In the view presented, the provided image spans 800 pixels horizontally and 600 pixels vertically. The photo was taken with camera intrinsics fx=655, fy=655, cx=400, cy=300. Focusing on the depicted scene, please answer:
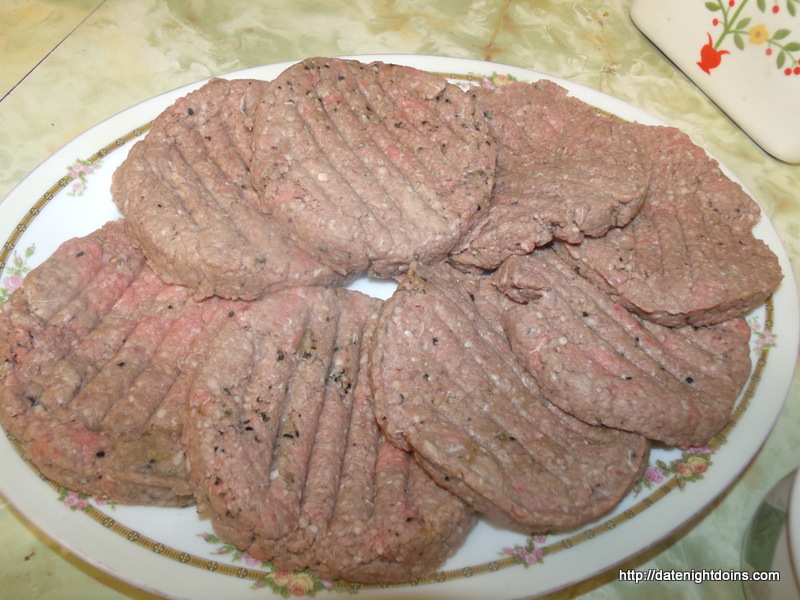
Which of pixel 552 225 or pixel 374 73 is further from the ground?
pixel 374 73

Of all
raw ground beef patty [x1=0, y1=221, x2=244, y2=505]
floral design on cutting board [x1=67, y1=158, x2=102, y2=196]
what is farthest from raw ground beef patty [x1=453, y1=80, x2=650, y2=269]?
floral design on cutting board [x1=67, y1=158, x2=102, y2=196]

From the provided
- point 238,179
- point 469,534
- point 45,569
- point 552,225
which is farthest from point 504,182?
point 45,569

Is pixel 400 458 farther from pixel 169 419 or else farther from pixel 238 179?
pixel 238 179

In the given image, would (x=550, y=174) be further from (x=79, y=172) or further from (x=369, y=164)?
(x=79, y=172)

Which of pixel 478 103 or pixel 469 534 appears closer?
pixel 469 534

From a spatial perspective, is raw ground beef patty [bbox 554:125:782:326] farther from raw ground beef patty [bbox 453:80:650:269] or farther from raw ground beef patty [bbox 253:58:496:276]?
raw ground beef patty [bbox 253:58:496:276]

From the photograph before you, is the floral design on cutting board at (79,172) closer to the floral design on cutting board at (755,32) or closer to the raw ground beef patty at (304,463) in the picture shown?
the raw ground beef patty at (304,463)

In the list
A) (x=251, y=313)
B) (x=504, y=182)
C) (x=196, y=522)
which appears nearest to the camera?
(x=196, y=522)

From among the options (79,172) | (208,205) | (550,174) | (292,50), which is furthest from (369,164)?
(292,50)
